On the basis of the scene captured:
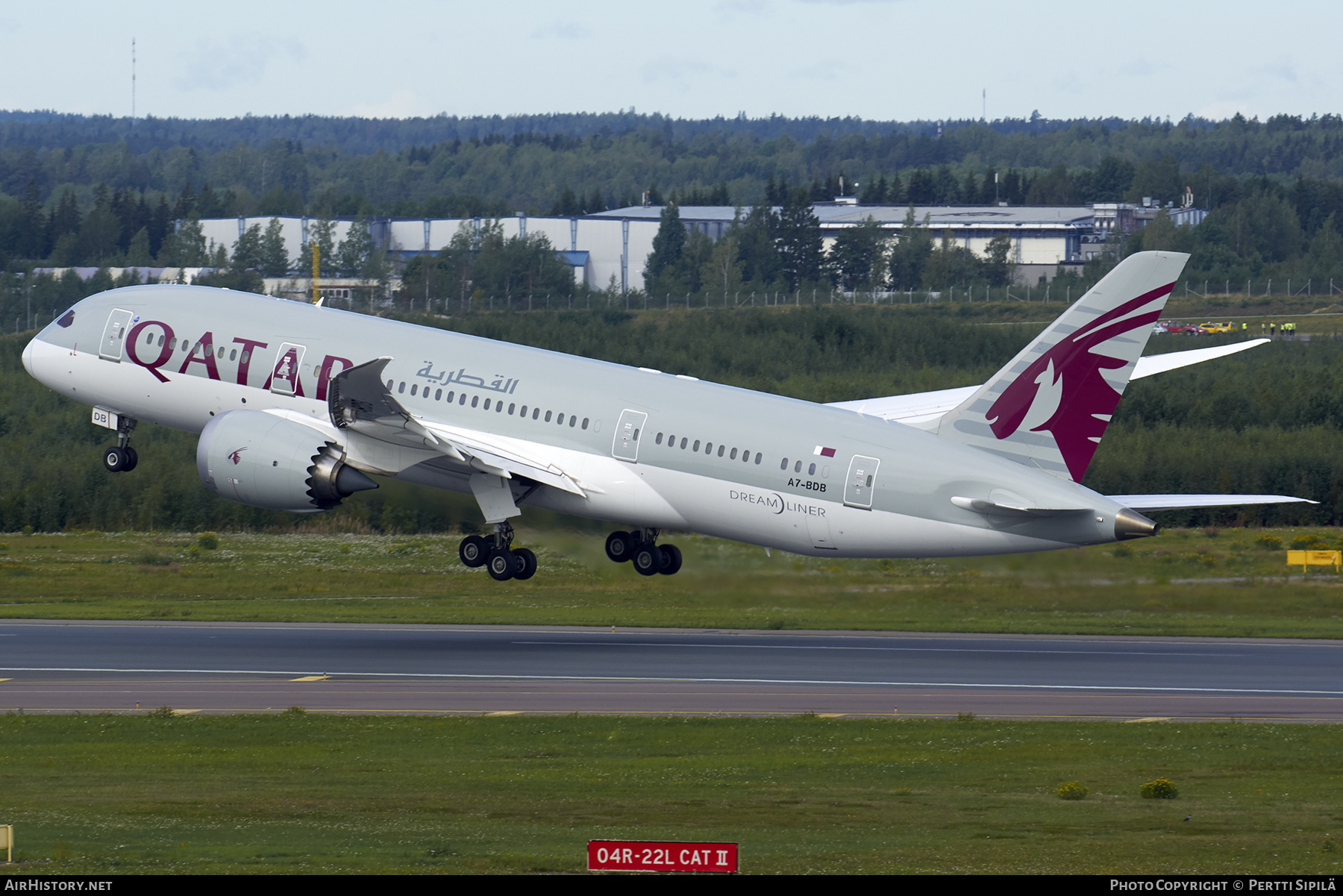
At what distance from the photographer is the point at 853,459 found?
39938 millimetres

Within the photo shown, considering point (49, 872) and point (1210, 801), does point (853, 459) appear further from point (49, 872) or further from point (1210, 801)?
point (49, 872)

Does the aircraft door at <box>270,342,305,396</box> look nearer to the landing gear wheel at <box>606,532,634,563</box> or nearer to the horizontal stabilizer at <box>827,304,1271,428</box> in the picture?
the landing gear wheel at <box>606,532,634,563</box>

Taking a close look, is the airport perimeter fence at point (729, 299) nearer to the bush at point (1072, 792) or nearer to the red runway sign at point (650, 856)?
the bush at point (1072, 792)

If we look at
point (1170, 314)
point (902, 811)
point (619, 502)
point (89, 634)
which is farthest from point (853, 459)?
point (1170, 314)

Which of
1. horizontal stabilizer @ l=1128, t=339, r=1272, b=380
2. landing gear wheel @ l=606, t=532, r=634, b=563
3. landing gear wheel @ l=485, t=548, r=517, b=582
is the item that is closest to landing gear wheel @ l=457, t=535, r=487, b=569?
landing gear wheel @ l=485, t=548, r=517, b=582

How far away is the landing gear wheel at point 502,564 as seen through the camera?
4453 centimetres

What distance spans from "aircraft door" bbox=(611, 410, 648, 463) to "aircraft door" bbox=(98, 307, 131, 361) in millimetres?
14325

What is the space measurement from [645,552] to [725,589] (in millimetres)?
2272

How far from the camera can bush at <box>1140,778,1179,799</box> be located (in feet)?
100

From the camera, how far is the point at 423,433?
42000 mm

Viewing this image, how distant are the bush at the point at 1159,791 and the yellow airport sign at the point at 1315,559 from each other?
3273 cm

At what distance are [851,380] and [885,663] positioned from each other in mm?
61312

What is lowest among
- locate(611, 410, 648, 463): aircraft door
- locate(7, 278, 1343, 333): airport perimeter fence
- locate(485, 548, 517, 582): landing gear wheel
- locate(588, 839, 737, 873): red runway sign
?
locate(485, 548, 517, 582): landing gear wheel

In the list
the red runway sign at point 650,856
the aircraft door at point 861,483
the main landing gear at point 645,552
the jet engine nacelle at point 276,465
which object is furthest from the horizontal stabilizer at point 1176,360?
the red runway sign at point 650,856
